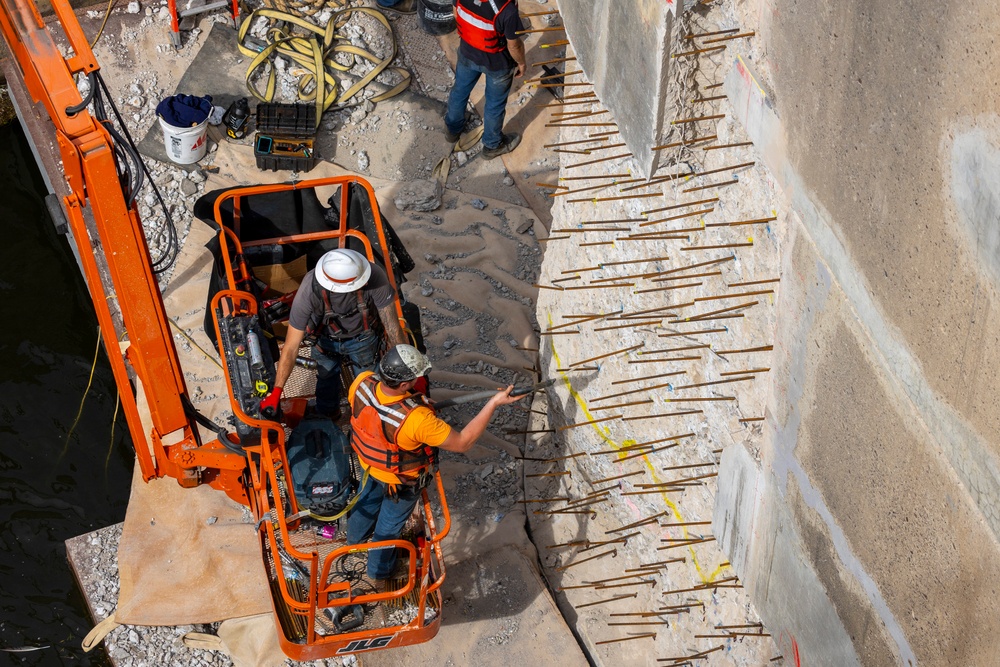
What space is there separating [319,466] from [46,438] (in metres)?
3.42

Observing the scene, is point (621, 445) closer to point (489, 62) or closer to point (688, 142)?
point (688, 142)

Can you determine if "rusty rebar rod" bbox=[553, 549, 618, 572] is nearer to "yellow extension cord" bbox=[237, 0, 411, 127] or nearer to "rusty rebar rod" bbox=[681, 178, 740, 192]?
"rusty rebar rod" bbox=[681, 178, 740, 192]

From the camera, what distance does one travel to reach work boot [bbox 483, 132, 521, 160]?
9141mm

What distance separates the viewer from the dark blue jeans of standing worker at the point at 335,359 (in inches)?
249

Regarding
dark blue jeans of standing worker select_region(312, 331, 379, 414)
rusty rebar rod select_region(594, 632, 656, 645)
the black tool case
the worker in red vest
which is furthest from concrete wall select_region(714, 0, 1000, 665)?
the black tool case

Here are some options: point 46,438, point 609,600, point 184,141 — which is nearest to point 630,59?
point 609,600

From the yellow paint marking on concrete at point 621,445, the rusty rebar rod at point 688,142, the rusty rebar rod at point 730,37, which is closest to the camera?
the rusty rebar rod at point 730,37

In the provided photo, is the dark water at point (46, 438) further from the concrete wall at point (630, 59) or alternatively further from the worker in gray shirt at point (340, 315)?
the concrete wall at point (630, 59)

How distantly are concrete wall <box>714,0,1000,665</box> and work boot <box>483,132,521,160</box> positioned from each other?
4932mm

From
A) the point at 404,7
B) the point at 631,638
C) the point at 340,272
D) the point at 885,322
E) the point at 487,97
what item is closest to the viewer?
the point at 885,322

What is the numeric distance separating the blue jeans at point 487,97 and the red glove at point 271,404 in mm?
3658

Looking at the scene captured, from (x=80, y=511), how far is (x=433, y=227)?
11.1 ft

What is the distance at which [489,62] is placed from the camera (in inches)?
333

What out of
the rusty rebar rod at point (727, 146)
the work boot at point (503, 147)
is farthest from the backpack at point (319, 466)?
the work boot at point (503, 147)
